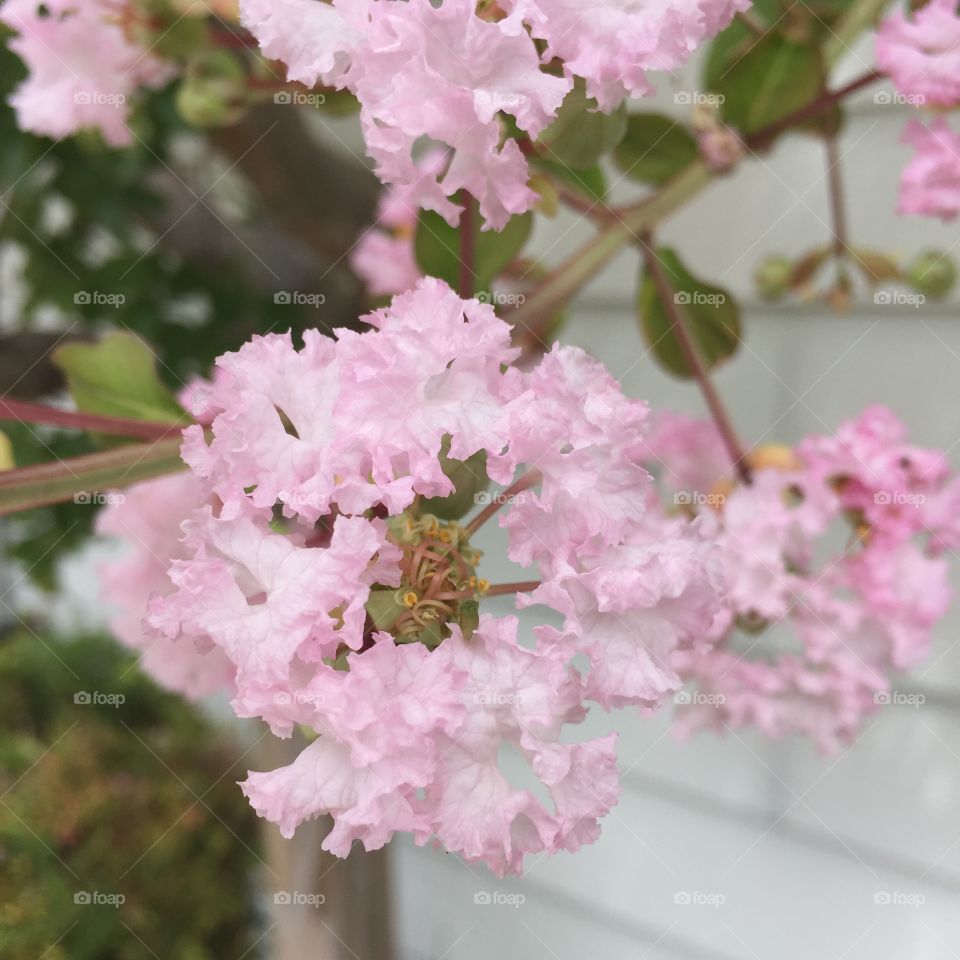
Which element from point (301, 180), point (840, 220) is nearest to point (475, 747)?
point (840, 220)

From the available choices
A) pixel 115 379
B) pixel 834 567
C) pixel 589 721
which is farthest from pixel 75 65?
pixel 589 721

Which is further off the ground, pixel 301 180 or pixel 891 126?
pixel 891 126


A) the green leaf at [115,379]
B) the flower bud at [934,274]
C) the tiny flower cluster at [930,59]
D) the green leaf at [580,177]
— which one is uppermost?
the tiny flower cluster at [930,59]

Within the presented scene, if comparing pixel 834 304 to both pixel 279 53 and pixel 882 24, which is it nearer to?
pixel 882 24

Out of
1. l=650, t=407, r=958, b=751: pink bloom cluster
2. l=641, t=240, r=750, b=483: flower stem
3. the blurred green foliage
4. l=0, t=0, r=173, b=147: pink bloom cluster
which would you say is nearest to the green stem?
l=641, t=240, r=750, b=483: flower stem

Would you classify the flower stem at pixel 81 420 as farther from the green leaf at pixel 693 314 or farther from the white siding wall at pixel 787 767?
the white siding wall at pixel 787 767

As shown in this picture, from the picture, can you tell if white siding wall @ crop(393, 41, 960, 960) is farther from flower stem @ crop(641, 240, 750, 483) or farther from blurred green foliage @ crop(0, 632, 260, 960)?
blurred green foliage @ crop(0, 632, 260, 960)

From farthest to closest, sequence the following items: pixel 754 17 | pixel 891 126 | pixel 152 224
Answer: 1. pixel 152 224
2. pixel 891 126
3. pixel 754 17

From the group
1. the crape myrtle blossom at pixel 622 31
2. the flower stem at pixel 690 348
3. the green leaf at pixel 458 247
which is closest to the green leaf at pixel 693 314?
the flower stem at pixel 690 348
